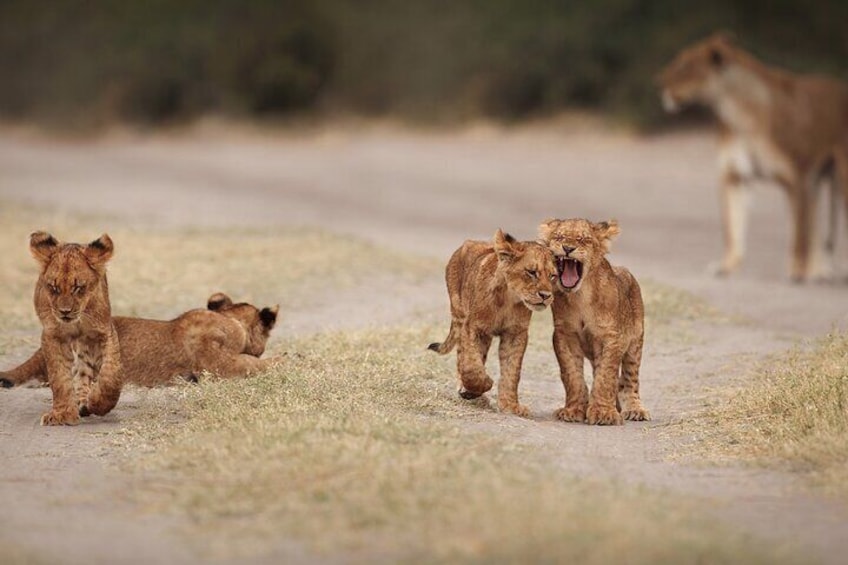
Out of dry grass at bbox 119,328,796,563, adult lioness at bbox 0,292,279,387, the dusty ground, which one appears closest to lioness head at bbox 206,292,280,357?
adult lioness at bbox 0,292,279,387

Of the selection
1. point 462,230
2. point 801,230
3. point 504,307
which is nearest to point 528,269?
point 504,307

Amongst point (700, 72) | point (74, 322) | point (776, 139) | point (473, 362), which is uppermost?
point (700, 72)

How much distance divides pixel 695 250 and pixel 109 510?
1082 centimetres

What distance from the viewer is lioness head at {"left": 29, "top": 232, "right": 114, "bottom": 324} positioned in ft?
25.5

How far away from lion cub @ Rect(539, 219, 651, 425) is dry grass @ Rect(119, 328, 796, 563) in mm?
535

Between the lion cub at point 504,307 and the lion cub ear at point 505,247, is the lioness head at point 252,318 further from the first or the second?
the lion cub ear at point 505,247

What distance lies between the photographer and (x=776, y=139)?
14.5 metres

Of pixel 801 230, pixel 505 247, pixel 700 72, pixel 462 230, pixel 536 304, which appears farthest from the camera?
pixel 462 230

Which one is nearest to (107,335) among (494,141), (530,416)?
(530,416)

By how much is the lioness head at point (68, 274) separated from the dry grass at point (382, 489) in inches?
24.1

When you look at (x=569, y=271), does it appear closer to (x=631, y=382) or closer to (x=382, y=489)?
(x=631, y=382)

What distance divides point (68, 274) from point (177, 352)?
1.10m

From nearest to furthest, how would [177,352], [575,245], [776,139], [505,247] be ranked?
1. [505,247]
2. [575,245]
3. [177,352]
4. [776,139]

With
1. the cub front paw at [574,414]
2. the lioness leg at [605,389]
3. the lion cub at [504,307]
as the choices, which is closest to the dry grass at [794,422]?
the lioness leg at [605,389]
